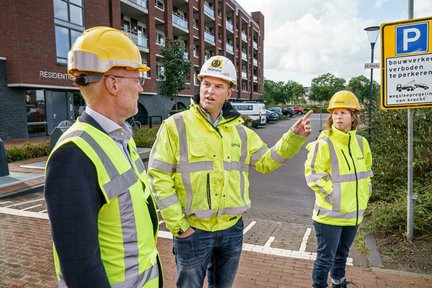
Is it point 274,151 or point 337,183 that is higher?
point 274,151

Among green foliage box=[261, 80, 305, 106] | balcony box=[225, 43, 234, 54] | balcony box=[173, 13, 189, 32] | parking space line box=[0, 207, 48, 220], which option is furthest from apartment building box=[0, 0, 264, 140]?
green foliage box=[261, 80, 305, 106]

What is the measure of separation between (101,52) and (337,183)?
7.82ft

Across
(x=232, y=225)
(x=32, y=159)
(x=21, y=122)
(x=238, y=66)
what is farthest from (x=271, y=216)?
(x=238, y=66)

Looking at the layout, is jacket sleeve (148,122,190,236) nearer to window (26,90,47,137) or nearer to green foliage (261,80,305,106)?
window (26,90,47,137)

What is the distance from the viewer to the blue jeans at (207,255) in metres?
2.40

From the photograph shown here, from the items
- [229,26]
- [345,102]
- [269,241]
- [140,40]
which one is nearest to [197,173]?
[345,102]

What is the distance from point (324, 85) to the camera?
77.2m

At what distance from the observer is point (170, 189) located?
7.80 feet

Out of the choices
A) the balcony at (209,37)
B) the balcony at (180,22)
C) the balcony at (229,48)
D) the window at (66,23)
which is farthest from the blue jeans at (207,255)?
the balcony at (229,48)

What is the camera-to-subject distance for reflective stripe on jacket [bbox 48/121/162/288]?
4.44ft

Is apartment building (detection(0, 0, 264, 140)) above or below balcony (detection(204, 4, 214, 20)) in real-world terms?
below

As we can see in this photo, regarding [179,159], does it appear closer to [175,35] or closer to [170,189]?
[170,189]

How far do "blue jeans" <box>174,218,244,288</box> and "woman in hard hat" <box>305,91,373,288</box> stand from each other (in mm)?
908

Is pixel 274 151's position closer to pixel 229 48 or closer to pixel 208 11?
pixel 208 11
